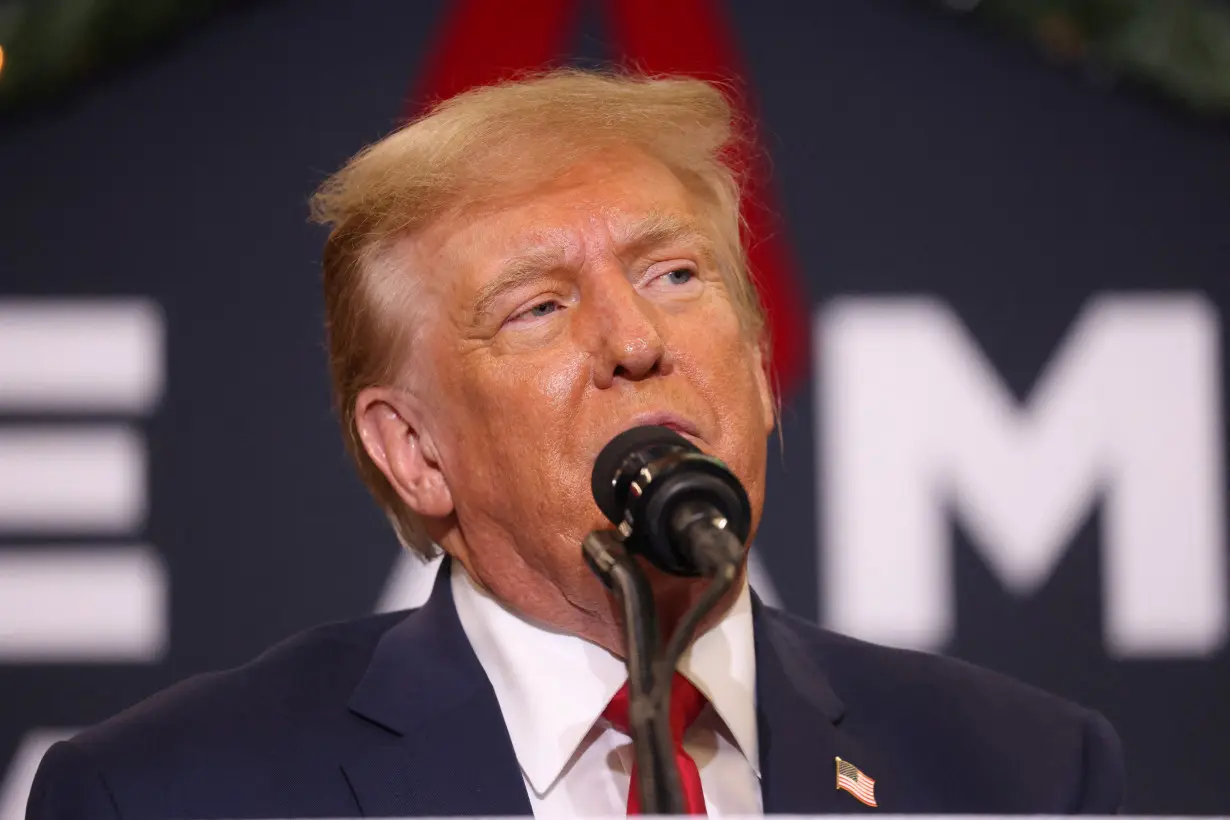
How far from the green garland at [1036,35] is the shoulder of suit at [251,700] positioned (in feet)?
5.21

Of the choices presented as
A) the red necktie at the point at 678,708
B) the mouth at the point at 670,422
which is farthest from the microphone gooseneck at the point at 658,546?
the red necktie at the point at 678,708

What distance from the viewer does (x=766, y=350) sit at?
7.23 ft

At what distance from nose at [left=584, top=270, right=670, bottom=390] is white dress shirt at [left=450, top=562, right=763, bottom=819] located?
358mm

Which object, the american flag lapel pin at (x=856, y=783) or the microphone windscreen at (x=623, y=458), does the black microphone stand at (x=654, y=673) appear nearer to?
the microphone windscreen at (x=623, y=458)

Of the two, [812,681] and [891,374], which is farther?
[891,374]

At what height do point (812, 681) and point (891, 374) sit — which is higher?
point (891, 374)

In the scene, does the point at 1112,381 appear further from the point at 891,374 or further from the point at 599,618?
the point at 599,618

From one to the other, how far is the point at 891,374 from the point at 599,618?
1.39 m

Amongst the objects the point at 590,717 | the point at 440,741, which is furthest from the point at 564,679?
the point at 440,741

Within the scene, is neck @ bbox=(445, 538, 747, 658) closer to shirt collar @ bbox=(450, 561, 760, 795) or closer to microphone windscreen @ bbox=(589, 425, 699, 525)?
shirt collar @ bbox=(450, 561, 760, 795)

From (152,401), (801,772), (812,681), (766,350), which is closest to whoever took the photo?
(801,772)

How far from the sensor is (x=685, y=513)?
47.9 inches

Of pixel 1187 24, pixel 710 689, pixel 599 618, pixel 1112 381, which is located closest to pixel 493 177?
pixel 599 618

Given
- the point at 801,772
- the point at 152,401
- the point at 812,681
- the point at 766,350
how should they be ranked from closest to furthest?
1. the point at 801,772
2. the point at 812,681
3. the point at 766,350
4. the point at 152,401
